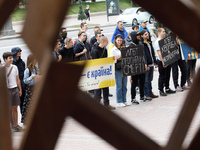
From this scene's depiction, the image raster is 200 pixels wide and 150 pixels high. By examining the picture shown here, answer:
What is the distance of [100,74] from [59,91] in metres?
9.05

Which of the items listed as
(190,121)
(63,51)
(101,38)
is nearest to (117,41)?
(101,38)

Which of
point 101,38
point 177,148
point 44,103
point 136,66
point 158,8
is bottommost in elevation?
point 136,66

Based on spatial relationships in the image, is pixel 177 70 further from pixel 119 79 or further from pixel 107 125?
pixel 107 125

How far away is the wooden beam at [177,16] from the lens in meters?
1.59

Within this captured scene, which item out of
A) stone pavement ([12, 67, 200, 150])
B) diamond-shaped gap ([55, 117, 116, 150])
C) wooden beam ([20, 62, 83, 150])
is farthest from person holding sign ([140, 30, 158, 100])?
wooden beam ([20, 62, 83, 150])

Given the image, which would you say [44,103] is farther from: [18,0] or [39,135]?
[18,0]

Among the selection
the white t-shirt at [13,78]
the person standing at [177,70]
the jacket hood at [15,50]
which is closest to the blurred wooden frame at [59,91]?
the white t-shirt at [13,78]

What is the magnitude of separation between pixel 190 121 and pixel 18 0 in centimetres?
87

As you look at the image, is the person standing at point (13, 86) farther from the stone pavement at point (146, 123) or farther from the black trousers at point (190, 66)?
the black trousers at point (190, 66)

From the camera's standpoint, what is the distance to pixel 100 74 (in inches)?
416

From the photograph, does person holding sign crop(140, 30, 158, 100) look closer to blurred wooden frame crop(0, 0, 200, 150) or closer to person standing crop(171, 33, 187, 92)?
person standing crop(171, 33, 187, 92)

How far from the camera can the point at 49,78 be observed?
1.48 metres

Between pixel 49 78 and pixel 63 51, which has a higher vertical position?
pixel 49 78

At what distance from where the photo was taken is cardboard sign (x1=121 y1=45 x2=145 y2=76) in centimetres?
1085
